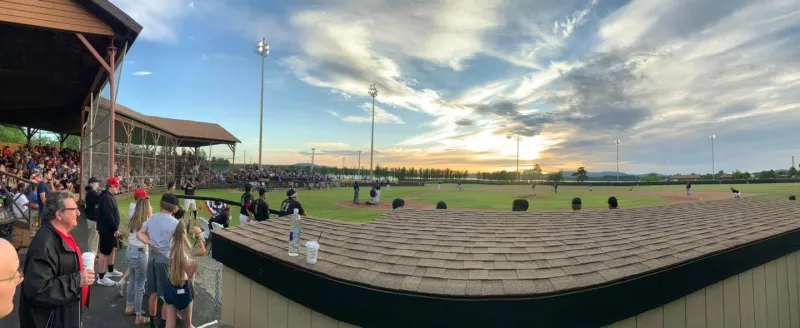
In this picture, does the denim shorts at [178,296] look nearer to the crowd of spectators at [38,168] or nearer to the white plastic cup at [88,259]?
the white plastic cup at [88,259]

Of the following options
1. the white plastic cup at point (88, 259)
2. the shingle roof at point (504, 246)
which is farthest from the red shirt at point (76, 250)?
the shingle roof at point (504, 246)

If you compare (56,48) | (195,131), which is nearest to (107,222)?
(56,48)

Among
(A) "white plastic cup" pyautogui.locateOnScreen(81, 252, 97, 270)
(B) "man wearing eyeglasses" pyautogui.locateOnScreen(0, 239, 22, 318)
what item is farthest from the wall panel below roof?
(B) "man wearing eyeglasses" pyautogui.locateOnScreen(0, 239, 22, 318)

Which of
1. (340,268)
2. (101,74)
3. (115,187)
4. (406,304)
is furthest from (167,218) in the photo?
(101,74)

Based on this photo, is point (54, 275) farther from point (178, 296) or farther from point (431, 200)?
point (431, 200)

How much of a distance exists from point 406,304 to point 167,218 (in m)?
4.29

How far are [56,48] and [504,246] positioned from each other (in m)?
16.3

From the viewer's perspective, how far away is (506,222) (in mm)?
5496

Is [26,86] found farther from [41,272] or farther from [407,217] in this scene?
[407,217]

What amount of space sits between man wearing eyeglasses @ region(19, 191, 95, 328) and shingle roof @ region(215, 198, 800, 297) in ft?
4.61

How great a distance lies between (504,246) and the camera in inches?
149

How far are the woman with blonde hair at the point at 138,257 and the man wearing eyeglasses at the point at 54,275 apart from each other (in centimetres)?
201

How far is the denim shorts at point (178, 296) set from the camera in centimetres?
438

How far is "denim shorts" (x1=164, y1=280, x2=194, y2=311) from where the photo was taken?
438 cm
